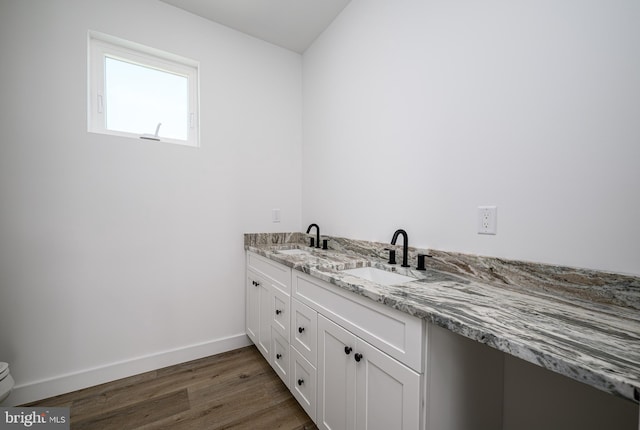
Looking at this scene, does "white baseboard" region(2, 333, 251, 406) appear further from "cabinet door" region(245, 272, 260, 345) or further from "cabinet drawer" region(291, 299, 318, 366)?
"cabinet drawer" region(291, 299, 318, 366)

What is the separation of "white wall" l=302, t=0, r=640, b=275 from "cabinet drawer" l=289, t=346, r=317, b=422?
0.83 meters

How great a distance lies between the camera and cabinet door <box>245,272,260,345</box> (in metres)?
1.95

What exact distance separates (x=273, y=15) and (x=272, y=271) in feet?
6.22

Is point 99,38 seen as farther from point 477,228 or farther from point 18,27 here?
point 477,228

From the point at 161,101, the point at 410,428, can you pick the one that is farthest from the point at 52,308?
the point at 410,428

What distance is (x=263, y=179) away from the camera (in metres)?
2.29

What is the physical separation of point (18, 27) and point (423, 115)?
91.3 inches

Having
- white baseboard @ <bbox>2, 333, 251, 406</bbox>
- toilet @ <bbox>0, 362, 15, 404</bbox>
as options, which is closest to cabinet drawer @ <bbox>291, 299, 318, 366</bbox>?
white baseboard @ <bbox>2, 333, 251, 406</bbox>

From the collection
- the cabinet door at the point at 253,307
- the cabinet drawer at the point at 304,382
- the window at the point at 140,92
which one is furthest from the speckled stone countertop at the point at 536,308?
the window at the point at 140,92

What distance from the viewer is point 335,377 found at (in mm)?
1130

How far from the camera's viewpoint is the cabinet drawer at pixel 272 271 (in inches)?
60.9

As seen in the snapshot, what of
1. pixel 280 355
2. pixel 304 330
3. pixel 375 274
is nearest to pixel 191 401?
pixel 280 355

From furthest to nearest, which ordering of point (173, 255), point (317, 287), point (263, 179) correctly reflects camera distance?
1. point (263, 179)
2. point (173, 255)
3. point (317, 287)

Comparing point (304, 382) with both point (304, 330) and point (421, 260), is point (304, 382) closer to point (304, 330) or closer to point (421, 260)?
point (304, 330)
